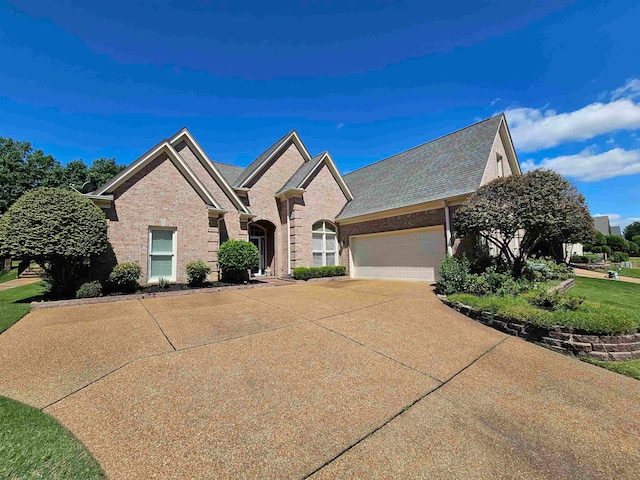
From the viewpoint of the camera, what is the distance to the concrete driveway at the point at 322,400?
230cm

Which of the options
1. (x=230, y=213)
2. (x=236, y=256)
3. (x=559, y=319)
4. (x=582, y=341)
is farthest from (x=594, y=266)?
(x=230, y=213)

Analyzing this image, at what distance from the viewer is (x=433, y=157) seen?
14672mm

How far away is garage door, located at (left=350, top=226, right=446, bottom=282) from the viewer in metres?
11.9

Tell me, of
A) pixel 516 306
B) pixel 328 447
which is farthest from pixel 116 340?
pixel 516 306

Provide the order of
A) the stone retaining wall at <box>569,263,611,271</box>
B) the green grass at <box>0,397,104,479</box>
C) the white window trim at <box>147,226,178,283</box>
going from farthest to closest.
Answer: the stone retaining wall at <box>569,263,611,271</box>
the white window trim at <box>147,226,178,283</box>
the green grass at <box>0,397,104,479</box>

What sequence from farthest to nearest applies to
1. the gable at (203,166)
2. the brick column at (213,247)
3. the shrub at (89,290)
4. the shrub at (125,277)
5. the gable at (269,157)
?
the gable at (269,157)
the gable at (203,166)
the brick column at (213,247)
the shrub at (125,277)
the shrub at (89,290)

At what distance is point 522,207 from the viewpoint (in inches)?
346

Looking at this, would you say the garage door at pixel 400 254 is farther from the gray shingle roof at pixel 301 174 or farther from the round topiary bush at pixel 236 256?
the round topiary bush at pixel 236 256

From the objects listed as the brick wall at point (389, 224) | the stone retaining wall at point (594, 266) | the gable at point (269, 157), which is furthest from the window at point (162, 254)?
the stone retaining wall at point (594, 266)

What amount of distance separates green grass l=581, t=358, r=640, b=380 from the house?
22.2 ft

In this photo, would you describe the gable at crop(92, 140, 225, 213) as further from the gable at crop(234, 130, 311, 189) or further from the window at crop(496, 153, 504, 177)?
the window at crop(496, 153, 504, 177)

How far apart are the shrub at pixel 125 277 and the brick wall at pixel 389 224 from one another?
33.8ft

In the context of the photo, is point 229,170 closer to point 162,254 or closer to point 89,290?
point 162,254

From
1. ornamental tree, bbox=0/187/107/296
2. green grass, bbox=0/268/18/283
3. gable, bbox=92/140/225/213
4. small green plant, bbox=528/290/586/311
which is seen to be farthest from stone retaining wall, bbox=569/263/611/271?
green grass, bbox=0/268/18/283
